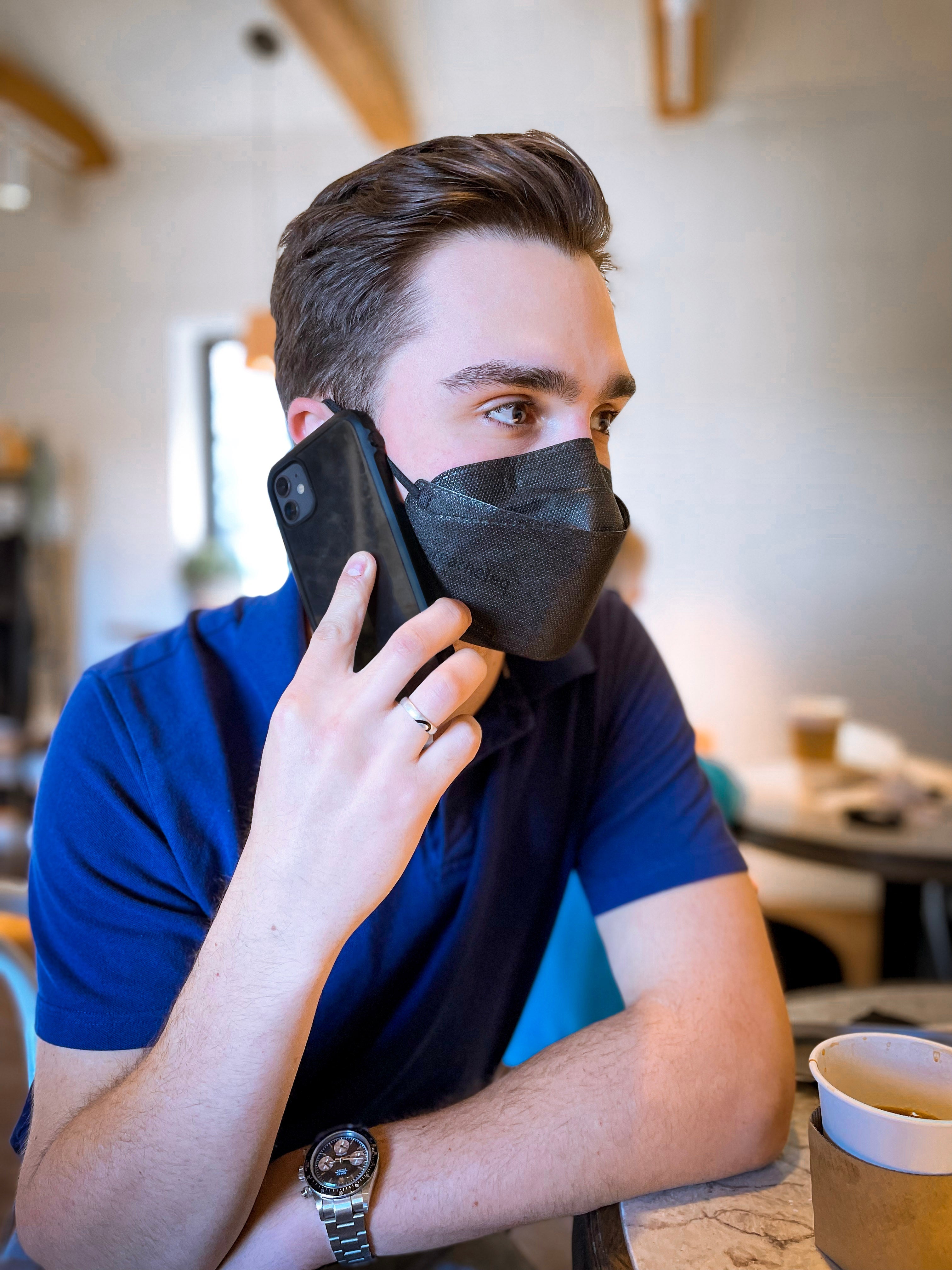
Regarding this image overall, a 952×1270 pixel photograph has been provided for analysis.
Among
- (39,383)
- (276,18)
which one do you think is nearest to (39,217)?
(39,383)

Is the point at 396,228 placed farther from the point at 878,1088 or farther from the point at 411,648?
the point at 878,1088

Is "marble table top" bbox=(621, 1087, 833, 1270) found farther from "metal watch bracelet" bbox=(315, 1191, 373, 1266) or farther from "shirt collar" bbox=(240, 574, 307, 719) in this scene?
"shirt collar" bbox=(240, 574, 307, 719)

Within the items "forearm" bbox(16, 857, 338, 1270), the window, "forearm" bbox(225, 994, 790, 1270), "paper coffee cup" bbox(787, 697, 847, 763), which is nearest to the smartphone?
"forearm" bbox(16, 857, 338, 1270)

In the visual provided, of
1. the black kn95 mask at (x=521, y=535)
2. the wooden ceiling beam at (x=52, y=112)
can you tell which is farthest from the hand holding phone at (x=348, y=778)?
the wooden ceiling beam at (x=52, y=112)

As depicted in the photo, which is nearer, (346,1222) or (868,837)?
(346,1222)

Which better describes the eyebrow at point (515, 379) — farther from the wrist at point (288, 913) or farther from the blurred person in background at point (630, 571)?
the blurred person in background at point (630, 571)

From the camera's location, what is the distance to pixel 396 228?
2.82 feet

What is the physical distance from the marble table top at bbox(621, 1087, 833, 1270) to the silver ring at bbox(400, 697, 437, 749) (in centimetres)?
38

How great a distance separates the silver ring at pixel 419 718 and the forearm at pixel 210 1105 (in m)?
0.15

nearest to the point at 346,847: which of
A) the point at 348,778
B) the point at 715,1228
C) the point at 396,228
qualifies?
the point at 348,778

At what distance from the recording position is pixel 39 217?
479cm

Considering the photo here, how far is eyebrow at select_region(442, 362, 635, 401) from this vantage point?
812mm

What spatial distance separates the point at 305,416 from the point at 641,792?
0.53 metres

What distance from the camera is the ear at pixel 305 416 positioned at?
3.01ft
